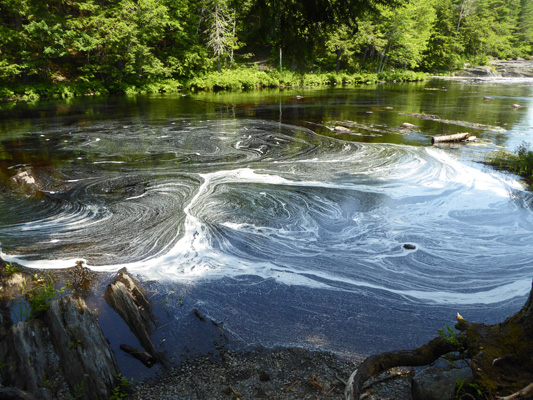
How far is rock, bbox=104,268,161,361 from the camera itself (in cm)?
323

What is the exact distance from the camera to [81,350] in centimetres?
273

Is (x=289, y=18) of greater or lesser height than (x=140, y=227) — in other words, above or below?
above

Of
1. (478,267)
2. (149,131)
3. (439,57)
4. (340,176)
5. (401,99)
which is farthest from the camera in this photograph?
(439,57)

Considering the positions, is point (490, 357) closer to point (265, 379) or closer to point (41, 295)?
point (265, 379)

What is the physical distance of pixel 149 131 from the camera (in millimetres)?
12852

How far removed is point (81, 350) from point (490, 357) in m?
2.87

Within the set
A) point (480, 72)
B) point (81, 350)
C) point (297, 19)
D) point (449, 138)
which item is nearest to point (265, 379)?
point (81, 350)

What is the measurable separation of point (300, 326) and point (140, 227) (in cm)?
327

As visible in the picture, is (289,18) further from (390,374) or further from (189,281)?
(390,374)

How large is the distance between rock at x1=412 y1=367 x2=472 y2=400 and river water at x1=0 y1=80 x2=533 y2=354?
2.38 ft

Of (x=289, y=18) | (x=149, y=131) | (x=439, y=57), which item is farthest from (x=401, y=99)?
(x=439, y=57)

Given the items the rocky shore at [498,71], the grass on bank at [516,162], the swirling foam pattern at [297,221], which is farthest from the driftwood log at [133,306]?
the rocky shore at [498,71]

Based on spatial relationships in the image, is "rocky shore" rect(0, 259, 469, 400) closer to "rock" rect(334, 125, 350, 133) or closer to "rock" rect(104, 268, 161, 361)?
"rock" rect(104, 268, 161, 361)

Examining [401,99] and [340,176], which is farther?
[401,99]
